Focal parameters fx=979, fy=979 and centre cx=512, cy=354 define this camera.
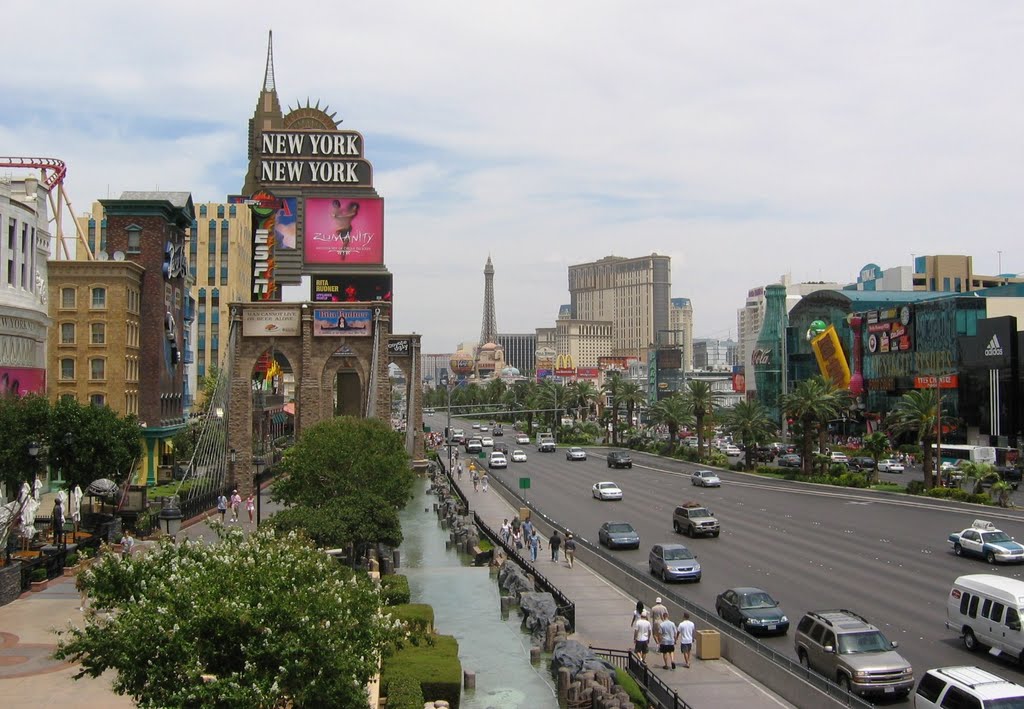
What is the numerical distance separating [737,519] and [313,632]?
38.8 meters

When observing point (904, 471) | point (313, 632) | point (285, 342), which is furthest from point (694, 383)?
point (313, 632)

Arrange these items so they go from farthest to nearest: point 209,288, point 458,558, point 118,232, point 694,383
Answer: point 209,288, point 694,383, point 118,232, point 458,558

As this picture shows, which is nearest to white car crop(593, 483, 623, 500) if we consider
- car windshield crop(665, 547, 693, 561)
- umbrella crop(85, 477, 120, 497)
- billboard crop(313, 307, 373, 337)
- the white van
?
car windshield crop(665, 547, 693, 561)

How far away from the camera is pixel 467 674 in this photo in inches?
817

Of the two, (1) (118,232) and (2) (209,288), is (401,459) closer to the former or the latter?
(1) (118,232)

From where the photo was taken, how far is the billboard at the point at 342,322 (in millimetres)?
75125

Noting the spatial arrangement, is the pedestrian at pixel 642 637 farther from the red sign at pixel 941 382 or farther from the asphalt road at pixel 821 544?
→ the red sign at pixel 941 382

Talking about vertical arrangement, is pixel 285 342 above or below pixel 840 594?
above

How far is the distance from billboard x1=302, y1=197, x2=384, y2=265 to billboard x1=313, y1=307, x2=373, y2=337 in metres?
19.8

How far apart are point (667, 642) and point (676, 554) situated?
1081 cm

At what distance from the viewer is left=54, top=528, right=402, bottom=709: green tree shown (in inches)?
474

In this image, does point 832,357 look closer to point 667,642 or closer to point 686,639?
point 686,639

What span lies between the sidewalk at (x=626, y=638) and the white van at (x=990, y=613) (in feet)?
19.0

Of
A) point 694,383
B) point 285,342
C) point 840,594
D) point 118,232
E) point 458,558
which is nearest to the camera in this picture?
point 840,594
